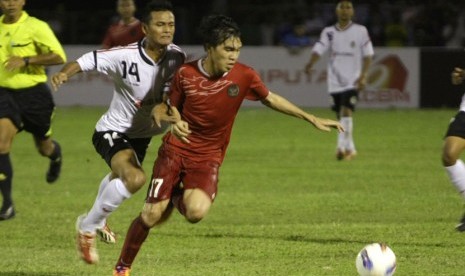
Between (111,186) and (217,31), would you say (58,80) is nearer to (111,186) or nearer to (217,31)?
(111,186)

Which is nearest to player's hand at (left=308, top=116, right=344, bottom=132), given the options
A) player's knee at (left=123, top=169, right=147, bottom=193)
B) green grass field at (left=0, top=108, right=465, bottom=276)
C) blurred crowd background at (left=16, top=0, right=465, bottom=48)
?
green grass field at (left=0, top=108, right=465, bottom=276)

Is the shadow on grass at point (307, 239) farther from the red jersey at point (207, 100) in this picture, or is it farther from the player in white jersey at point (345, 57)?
the player in white jersey at point (345, 57)

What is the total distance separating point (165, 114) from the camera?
28.1 feet

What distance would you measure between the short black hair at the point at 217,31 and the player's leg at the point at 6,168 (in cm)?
397

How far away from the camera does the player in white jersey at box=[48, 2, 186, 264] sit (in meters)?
9.18

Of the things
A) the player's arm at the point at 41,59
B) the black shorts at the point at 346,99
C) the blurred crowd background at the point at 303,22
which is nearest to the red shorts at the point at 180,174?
the player's arm at the point at 41,59

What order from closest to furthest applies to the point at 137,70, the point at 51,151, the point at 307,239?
the point at 137,70, the point at 307,239, the point at 51,151

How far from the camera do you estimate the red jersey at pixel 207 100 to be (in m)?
8.70

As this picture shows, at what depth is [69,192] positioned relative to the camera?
14.9 m

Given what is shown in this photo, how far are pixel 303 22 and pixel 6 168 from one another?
19.2 metres

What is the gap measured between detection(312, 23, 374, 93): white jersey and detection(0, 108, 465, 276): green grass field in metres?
1.26

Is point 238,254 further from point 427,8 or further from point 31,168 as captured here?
point 427,8

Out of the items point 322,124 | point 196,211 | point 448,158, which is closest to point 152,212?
point 196,211

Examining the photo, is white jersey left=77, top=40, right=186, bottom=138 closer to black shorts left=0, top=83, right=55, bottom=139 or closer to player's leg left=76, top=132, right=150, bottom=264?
player's leg left=76, top=132, right=150, bottom=264
